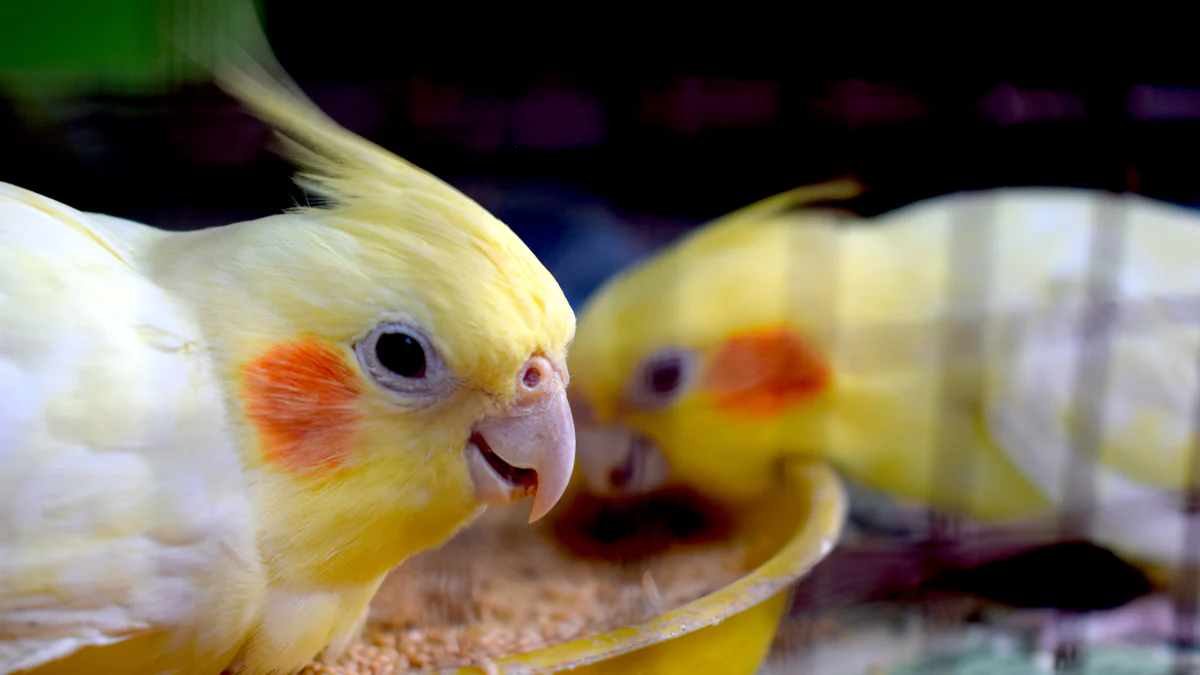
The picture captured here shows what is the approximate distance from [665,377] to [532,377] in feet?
1.95

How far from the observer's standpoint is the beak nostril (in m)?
0.62

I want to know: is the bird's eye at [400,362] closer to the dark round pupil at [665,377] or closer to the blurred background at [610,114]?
the blurred background at [610,114]

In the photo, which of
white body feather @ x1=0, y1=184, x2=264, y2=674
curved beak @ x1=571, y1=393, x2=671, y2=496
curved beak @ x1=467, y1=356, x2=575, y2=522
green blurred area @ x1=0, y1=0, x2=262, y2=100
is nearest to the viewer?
green blurred area @ x1=0, y1=0, x2=262, y2=100

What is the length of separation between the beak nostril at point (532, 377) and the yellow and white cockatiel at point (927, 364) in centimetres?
48

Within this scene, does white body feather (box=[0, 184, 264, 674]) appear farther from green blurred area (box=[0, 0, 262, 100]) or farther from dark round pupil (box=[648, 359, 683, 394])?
dark round pupil (box=[648, 359, 683, 394])

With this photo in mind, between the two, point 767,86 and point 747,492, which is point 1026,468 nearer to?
point 747,492

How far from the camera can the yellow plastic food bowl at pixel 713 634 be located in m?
0.64

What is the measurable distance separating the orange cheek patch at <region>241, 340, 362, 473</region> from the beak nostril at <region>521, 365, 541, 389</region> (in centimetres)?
11

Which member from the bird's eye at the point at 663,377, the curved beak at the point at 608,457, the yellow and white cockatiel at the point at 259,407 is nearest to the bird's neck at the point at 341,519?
the yellow and white cockatiel at the point at 259,407

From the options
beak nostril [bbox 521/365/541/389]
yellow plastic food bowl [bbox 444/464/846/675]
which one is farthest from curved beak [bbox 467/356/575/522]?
yellow plastic food bowl [bbox 444/464/846/675]

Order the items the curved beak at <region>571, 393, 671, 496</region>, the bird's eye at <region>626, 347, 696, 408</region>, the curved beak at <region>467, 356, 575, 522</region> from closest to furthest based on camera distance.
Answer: the curved beak at <region>467, 356, 575, 522</region>
the curved beak at <region>571, 393, 671, 496</region>
the bird's eye at <region>626, 347, 696, 408</region>

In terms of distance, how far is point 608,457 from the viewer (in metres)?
1.11

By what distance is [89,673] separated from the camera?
57 cm

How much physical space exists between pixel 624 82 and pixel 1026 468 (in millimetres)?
785
